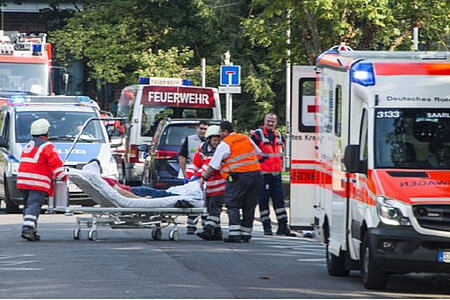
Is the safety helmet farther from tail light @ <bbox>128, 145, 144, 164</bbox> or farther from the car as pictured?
tail light @ <bbox>128, 145, 144, 164</bbox>

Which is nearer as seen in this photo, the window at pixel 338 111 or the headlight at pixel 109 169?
the window at pixel 338 111

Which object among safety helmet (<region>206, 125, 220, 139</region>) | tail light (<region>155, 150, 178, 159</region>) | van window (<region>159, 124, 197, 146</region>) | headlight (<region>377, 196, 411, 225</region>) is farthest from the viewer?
van window (<region>159, 124, 197, 146</region>)

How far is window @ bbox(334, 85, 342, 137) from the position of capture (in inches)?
523

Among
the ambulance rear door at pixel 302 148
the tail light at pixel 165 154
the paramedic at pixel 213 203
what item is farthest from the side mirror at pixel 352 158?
the tail light at pixel 165 154

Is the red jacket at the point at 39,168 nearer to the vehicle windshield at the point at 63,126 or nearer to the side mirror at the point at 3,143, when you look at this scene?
the side mirror at the point at 3,143

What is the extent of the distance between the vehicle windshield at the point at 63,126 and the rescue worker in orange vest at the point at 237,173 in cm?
687

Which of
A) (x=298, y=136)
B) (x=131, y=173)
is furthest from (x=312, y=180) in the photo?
(x=131, y=173)

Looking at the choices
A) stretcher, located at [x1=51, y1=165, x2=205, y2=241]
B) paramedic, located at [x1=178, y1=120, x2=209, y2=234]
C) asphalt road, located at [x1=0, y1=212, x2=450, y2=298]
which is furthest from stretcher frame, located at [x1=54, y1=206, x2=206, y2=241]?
paramedic, located at [x1=178, y1=120, x2=209, y2=234]

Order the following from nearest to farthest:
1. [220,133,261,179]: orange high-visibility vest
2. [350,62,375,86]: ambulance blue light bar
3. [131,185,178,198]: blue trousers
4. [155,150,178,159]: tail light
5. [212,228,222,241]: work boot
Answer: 1. [350,62,375,86]: ambulance blue light bar
2. [220,133,261,179]: orange high-visibility vest
3. [131,185,178,198]: blue trousers
4. [212,228,222,241]: work boot
5. [155,150,178,159]: tail light

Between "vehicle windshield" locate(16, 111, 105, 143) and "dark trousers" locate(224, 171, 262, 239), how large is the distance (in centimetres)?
690

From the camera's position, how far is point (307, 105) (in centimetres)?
1781

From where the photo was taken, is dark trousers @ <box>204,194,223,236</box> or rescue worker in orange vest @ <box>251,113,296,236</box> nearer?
dark trousers @ <box>204,194,223,236</box>

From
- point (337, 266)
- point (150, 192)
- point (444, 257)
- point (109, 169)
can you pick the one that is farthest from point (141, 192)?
point (444, 257)

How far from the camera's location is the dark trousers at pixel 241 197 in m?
17.3
